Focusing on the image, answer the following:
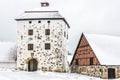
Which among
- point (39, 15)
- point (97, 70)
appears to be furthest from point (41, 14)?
point (97, 70)

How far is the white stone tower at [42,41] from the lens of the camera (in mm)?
63875

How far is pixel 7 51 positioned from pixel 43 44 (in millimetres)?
12741

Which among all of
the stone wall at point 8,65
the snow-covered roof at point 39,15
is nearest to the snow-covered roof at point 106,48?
the snow-covered roof at point 39,15

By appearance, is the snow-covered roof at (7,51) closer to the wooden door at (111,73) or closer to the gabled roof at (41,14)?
the gabled roof at (41,14)

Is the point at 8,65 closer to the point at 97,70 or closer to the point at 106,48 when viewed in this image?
the point at 106,48

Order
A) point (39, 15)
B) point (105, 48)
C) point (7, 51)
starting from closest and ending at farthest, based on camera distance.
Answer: point (105, 48), point (39, 15), point (7, 51)

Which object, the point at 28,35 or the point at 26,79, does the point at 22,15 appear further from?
the point at 26,79

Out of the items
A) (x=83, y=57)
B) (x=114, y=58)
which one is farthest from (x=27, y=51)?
(x=114, y=58)

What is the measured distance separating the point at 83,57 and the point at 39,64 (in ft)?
25.5

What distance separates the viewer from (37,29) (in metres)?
64.4

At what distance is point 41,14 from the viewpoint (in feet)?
214

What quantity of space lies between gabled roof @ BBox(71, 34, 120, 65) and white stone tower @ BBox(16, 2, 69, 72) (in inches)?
232

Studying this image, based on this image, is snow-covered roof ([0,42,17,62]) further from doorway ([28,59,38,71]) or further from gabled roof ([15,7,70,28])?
gabled roof ([15,7,70,28])

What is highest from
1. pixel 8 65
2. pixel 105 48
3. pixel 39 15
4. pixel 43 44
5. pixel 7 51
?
pixel 39 15
